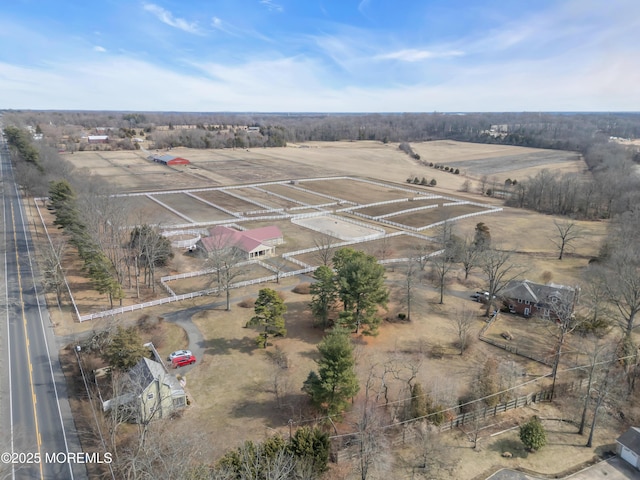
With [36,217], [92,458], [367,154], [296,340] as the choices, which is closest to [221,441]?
[92,458]

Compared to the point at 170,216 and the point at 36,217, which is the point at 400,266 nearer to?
the point at 170,216

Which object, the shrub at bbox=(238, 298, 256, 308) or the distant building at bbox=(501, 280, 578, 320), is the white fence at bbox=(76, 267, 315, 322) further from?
the distant building at bbox=(501, 280, 578, 320)

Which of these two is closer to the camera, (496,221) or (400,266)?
(400,266)

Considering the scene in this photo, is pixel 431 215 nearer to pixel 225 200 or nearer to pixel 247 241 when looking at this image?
pixel 247 241

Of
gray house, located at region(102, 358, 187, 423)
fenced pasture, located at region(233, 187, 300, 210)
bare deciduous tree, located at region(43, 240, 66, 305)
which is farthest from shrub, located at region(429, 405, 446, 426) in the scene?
fenced pasture, located at region(233, 187, 300, 210)

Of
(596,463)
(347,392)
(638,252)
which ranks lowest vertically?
(596,463)

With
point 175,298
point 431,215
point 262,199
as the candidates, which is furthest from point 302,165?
point 175,298

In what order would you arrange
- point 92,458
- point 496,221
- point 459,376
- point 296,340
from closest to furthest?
1. point 92,458
2. point 459,376
3. point 296,340
4. point 496,221
